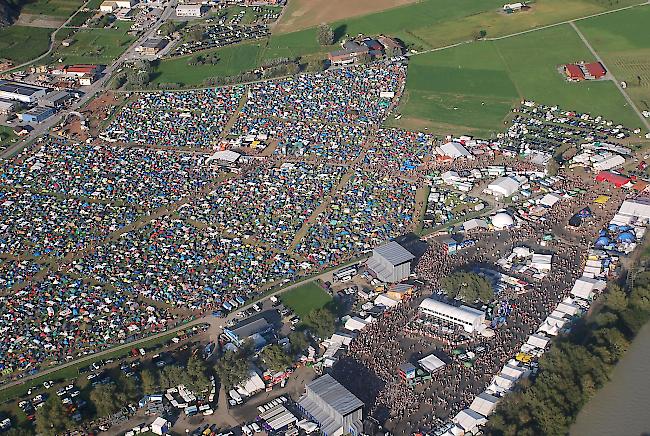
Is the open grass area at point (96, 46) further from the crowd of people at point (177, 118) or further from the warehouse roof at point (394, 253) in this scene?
the warehouse roof at point (394, 253)

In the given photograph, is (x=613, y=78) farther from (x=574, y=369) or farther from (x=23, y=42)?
(x=23, y=42)

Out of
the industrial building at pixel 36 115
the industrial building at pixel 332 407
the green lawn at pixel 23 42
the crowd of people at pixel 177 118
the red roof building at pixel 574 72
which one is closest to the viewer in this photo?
the industrial building at pixel 332 407

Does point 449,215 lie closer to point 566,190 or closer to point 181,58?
point 566,190

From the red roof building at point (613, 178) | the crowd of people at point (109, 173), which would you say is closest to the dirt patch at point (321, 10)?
the crowd of people at point (109, 173)

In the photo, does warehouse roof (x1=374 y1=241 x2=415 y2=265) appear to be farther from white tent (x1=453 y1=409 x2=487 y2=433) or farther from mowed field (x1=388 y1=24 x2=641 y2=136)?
mowed field (x1=388 y1=24 x2=641 y2=136)

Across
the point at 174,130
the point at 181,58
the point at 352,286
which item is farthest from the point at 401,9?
the point at 352,286
